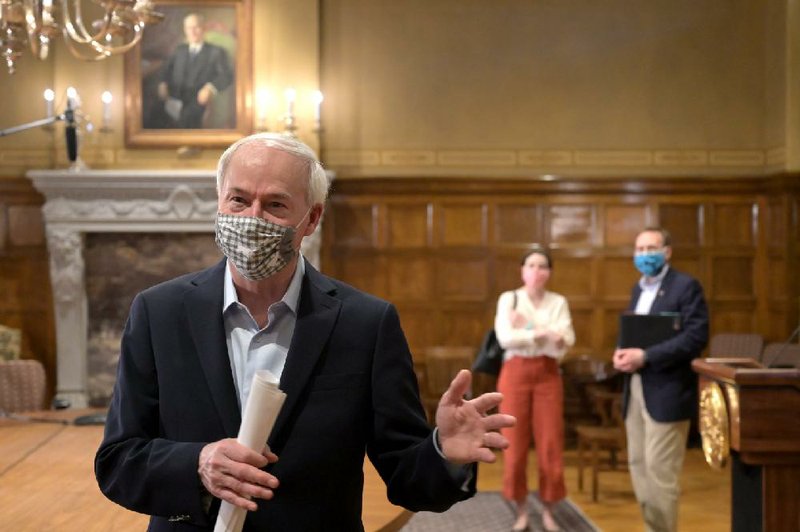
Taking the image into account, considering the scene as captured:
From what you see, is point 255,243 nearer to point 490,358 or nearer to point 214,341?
point 214,341

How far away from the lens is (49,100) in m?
8.23

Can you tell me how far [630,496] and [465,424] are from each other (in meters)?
5.82

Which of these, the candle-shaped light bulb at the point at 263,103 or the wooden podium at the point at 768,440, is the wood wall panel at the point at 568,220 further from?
the wooden podium at the point at 768,440

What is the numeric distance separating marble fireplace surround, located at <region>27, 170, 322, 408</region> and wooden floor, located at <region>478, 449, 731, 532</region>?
9.08ft

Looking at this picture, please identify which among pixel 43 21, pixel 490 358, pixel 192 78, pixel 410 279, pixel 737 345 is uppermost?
pixel 192 78

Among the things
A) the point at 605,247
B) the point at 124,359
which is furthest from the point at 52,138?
the point at 124,359

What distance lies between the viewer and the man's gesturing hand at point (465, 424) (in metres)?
1.78

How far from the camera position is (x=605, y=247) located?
929 centimetres

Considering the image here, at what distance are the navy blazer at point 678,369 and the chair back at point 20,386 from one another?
3440 mm

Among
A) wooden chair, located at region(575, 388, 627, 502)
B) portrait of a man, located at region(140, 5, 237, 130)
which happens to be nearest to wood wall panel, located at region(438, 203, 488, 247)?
wooden chair, located at region(575, 388, 627, 502)

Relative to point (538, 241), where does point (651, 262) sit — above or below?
below

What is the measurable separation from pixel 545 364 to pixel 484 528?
1.12 meters

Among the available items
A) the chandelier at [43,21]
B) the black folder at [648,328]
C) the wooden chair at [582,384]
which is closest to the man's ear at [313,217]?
the chandelier at [43,21]

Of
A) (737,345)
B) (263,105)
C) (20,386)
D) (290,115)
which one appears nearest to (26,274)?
(263,105)
